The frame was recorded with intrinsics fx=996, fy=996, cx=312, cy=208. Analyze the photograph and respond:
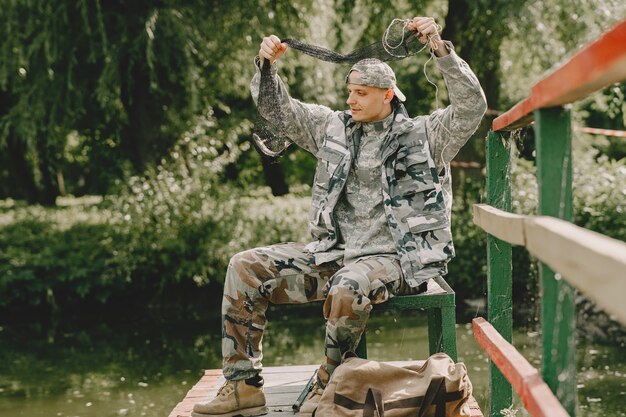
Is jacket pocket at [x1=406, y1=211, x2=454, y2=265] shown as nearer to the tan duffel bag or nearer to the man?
the man

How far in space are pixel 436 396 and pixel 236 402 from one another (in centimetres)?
87

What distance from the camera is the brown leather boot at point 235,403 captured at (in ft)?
12.0

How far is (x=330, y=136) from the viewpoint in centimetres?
404

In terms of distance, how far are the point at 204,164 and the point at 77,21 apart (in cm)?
213

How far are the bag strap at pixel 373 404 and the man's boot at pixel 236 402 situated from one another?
672mm

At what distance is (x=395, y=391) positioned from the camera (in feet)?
10.5

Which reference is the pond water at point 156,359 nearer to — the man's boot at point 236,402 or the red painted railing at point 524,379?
the man's boot at point 236,402

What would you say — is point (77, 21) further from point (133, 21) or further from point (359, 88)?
point (359, 88)

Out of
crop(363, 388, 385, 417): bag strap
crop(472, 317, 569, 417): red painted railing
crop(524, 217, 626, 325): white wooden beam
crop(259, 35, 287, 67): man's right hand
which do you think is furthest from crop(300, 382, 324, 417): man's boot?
crop(524, 217, 626, 325): white wooden beam

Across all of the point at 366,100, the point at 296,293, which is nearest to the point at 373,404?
the point at 296,293

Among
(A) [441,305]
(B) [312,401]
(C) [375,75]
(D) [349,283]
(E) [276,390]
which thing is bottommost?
(E) [276,390]

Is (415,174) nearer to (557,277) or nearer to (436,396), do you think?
(436,396)

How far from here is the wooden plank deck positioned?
386 cm

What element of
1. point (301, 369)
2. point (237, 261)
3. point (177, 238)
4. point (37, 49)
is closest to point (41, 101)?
point (37, 49)
